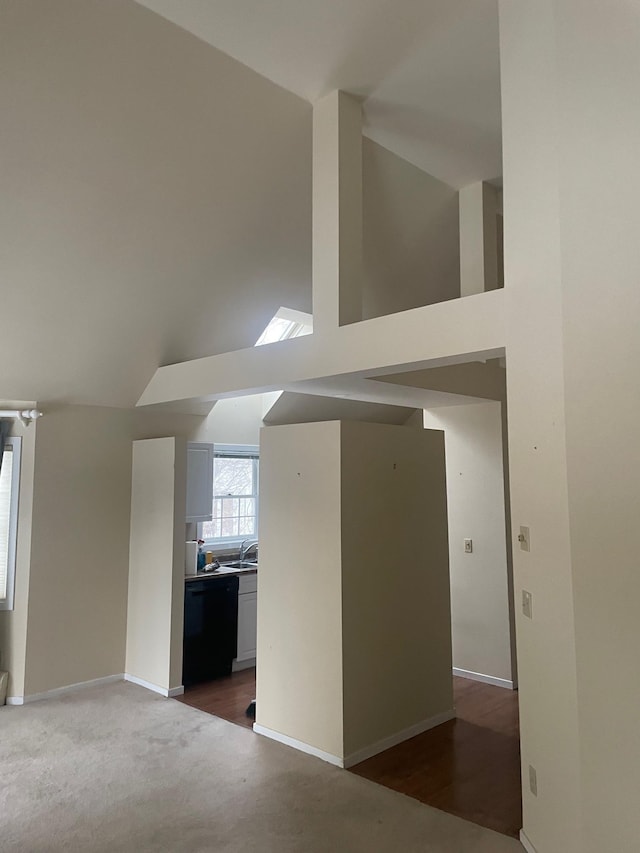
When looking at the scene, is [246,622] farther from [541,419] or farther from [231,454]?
[541,419]

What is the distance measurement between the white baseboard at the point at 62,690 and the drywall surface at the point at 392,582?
2339mm

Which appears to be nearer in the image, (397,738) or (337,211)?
(337,211)

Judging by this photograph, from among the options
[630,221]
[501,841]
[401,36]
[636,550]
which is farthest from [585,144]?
[501,841]

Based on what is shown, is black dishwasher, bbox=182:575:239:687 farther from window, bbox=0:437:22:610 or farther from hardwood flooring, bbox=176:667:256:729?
window, bbox=0:437:22:610

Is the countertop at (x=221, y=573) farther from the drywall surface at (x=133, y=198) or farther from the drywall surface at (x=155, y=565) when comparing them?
the drywall surface at (x=133, y=198)

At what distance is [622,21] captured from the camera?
7.36ft

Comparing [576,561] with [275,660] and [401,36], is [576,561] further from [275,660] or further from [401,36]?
[401,36]

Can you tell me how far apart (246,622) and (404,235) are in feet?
11.5

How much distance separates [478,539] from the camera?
5082mm

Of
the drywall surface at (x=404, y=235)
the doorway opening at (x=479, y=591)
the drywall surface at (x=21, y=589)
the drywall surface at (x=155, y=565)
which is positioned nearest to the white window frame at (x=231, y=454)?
the drywall surface at (x=155, y=565)

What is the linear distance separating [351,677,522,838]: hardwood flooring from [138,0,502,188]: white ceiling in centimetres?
387

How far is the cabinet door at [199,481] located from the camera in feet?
17.4

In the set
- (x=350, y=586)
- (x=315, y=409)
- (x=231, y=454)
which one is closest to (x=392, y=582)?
(x=350, y=586)

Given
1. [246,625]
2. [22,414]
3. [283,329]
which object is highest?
[283,329]
